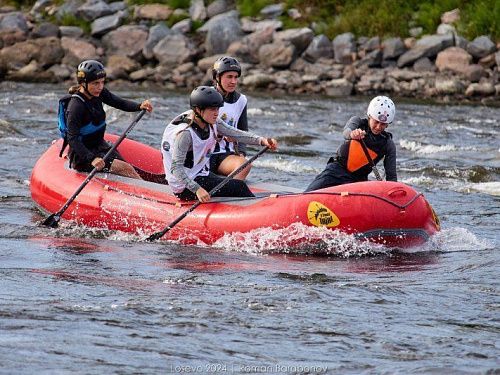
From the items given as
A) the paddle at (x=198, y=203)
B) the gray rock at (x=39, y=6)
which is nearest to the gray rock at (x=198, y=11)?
the gray rock at (x=39, y=6)

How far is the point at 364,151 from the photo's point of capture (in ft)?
33.1

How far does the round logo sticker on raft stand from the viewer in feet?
31.1

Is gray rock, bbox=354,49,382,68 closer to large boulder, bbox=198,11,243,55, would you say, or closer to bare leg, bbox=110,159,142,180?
large boulder, bbox=198,11,243,55

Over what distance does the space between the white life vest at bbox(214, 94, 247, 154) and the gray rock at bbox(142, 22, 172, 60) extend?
1835 centimetres

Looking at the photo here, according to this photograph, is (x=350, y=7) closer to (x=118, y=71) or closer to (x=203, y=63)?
(x=203, y=63)

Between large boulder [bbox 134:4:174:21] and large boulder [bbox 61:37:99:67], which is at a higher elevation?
large boulder [bbox 134:4:174:21]

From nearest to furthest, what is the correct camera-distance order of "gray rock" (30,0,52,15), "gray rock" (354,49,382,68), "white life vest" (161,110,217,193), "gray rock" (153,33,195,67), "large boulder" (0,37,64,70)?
"white life vest" (161,110,217,193) < "gray rock" (354,49,382,68) < "gray rock" (153,33,195,67) < "large boulder" (0,37,64,70) < "gray rock" (30,0,52,15)

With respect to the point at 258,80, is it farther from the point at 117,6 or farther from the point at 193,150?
the point at 193,150

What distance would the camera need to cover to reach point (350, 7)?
30.1 meters

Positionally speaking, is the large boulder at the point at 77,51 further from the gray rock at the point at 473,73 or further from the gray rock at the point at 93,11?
the gray rock at the point at 473,73

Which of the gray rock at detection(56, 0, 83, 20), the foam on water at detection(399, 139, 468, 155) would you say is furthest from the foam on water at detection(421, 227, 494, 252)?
the gray rock at detection(56, 0, 83, 20)

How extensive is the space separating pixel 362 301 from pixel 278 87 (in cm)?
1964

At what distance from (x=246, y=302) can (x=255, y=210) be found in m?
2.31

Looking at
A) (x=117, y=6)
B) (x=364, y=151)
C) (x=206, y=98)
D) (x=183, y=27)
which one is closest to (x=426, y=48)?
(x=183, y=27)
